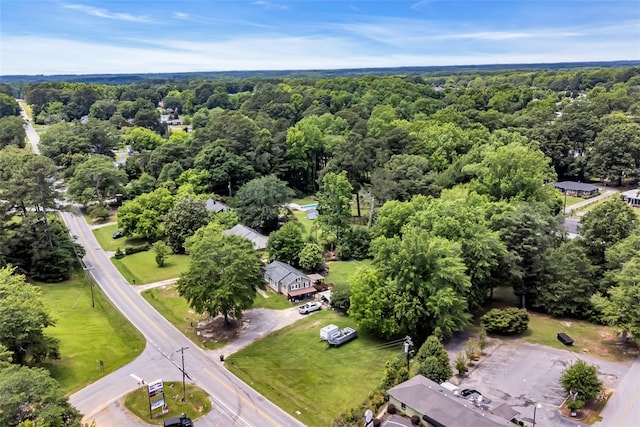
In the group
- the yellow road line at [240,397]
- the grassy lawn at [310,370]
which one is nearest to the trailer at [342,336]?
the grassy lawn at [310,370]

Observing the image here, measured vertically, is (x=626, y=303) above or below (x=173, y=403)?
above

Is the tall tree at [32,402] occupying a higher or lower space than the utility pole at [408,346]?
higher

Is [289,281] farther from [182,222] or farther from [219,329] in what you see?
[182,222]

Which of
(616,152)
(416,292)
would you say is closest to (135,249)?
(416,292)

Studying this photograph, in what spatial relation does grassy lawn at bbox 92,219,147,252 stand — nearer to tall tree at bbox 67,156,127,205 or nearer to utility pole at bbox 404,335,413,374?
tall tree at bbox 67,156,127,205

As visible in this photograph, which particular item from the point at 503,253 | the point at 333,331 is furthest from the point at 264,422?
the point at 503,253

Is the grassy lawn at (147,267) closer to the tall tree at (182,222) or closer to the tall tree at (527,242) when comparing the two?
the tall tree at (182,222)
